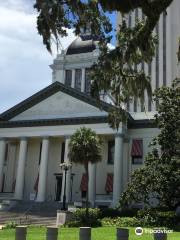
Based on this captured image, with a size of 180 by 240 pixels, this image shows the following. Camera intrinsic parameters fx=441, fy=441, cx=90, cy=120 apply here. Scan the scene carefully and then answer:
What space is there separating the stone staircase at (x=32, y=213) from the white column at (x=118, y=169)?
228 inches

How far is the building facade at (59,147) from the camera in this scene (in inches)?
1815

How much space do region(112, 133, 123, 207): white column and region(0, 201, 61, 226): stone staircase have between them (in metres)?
5.80

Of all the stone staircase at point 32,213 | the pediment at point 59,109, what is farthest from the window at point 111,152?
the stone staircase at point 32,213

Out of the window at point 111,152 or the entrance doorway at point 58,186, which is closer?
the window at point 111,152

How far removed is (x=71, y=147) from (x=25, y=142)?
17.9 m

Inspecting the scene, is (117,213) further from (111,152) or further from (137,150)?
(111,152)

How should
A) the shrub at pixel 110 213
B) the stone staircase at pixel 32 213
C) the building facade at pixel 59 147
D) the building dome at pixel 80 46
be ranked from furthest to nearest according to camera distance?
the building dome at pixel 80 46
the building facade at pixel 59 147
the shrub at pixel 110 213
the stone staircase at pixel 32 213

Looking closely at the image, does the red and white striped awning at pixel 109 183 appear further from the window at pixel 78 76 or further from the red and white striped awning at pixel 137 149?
the window at pixel 78 76

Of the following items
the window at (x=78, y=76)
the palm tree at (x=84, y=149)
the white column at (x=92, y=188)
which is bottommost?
the white column at (x=92, y=188)

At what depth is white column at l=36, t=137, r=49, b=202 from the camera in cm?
4641

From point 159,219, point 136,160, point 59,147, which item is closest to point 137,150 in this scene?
point 136,160

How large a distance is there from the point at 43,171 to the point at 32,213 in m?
6.11

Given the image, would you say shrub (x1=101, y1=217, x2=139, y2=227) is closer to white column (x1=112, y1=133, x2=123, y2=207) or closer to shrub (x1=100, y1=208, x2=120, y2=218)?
shrub (x1=100, y1=208, x2=120, y2=218)

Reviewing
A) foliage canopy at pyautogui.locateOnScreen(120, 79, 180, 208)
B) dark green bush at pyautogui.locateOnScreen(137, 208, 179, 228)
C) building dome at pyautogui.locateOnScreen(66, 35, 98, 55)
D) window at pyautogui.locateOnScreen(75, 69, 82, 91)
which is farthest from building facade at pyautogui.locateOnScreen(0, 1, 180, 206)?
building dome at pyautogui.locateOnScreen(66, 35, 98, 55)
